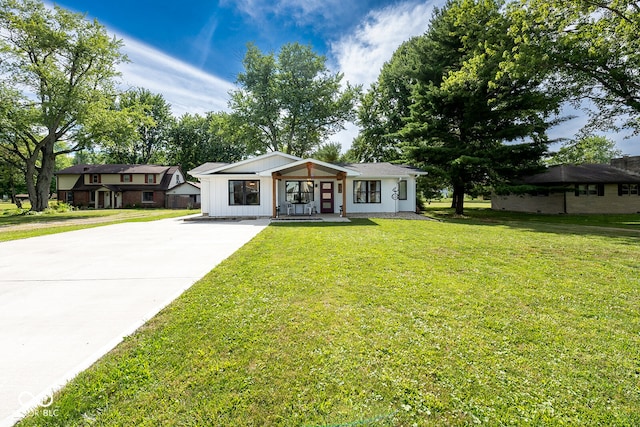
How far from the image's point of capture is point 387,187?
1753 centimetres

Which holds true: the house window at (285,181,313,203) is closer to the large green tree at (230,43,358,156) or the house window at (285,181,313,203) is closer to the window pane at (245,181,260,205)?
the window pane at (245,181,260,205)

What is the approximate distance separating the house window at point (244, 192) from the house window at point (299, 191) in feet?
6.42

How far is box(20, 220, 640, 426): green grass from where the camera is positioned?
6.21 feet

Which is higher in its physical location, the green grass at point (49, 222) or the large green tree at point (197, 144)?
the large green tree at point (197, 144)

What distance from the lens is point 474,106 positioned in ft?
57.3

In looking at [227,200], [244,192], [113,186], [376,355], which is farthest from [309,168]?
[113,186]

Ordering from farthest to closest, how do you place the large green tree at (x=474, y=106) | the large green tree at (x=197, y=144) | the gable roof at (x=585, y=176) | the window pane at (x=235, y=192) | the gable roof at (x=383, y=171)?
the large green tree at (x=197, y=144) → the gable roof at (x=585, y=176) → the gable roof at (x=383, y=171) → the window pane at (x=235, y=192) → the large green tree at (x=474, y=106)

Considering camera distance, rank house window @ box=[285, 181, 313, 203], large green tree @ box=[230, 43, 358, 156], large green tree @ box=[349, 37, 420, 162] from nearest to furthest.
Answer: house window @ box=[285, 181, 313, 203], large green tree @ box=[349, 37, 420, 162], large green tree @ box=[230, 43, 358, 156]

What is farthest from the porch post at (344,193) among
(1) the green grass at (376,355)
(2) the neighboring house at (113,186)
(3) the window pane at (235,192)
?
(2) the neighboring house at (113,186)

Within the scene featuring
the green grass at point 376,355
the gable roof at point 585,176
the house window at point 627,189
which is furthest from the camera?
the house window at point 627,189

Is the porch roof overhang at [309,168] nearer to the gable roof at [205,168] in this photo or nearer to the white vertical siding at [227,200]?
the white vertical siding at [227,200]

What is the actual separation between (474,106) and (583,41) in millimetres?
5358

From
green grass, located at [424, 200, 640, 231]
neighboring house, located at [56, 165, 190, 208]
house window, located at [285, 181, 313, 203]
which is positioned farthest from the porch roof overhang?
neighboring house, located at [56, 165, 190, 208]

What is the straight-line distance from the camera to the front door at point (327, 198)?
1766 cm
